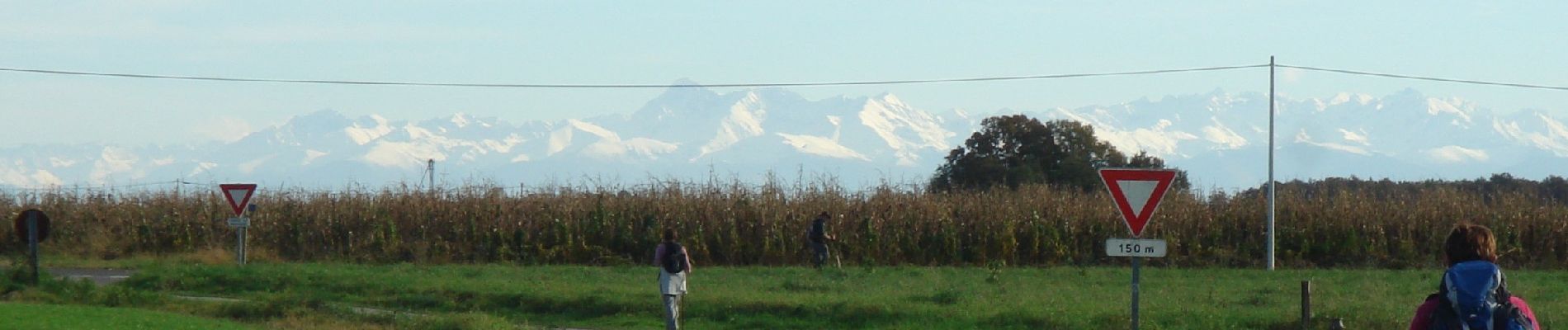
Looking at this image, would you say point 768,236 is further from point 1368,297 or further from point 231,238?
point 1368,297

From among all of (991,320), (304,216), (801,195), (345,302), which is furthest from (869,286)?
(304,216)

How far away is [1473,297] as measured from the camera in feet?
24.1

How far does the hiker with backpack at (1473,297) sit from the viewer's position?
7.38 metres

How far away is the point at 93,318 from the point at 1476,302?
15.4 meters

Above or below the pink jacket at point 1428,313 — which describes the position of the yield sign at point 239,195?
above

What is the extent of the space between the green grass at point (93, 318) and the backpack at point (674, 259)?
5.02 meters

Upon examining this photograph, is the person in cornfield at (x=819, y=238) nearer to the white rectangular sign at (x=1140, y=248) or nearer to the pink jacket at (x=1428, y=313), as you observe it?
the white rectangular sign at (x=1140, y=248)

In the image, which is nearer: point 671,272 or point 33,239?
point 671,272

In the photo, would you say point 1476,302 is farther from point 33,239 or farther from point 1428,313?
point 33,239

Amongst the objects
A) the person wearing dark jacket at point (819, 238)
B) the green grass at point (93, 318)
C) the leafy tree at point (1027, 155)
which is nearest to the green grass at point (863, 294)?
the person wearing dark jacket at point (819, 238)

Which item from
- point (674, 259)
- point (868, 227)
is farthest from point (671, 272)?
point (868, 227)

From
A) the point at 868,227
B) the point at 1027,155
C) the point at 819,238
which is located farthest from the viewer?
the point at 1027,155

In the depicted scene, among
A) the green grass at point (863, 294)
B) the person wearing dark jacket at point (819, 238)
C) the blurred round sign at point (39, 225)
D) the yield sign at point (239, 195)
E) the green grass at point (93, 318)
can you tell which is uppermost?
the yield sign at point (239, 195)

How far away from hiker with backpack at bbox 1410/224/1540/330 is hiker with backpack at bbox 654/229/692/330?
1155cm
